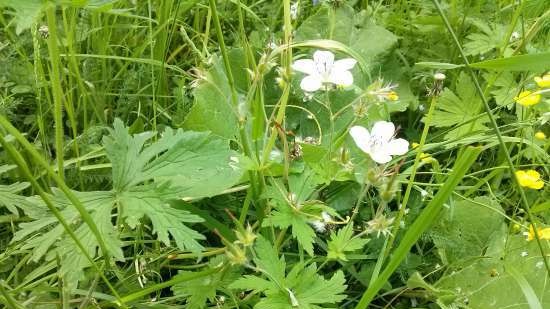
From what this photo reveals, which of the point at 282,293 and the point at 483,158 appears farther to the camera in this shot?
the point at 483,158

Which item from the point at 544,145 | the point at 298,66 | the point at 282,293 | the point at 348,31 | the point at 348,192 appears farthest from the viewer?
the point at 348,31

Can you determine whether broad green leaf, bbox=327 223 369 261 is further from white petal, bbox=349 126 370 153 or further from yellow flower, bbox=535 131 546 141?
yellow flower, bbox=535 131 546 141

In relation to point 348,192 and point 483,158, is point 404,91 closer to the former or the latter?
point 483,158

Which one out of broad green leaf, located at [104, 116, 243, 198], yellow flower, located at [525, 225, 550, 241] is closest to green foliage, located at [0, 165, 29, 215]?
broad green leaf, located at [104, 116, 243, 198]

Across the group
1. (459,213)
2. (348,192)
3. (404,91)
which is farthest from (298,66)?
(404,91)

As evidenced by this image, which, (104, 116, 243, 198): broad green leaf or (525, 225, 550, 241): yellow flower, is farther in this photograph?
(525, 225, 550, 241): yellow flower

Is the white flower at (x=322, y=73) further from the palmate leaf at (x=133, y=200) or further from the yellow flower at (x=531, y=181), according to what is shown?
the yellow flower at (x=531, y=181)
